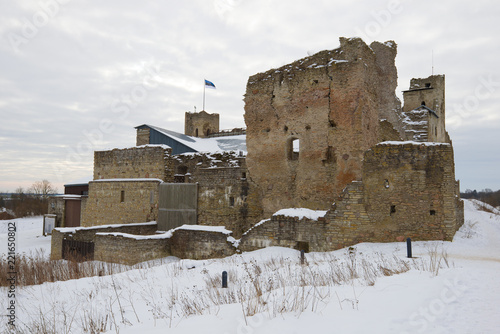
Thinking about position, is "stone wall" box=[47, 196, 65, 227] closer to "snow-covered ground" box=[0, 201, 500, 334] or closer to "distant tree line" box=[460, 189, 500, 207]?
"snow-covered ground" box=[0, 201, 500, 334]

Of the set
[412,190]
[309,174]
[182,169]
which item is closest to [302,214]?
[412,190]

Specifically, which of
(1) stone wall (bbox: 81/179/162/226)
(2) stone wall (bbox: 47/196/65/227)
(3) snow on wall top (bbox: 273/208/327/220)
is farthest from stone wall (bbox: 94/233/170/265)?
(2) stone wall (bbox: 47/196/65/227)

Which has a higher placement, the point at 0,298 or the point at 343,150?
the point at 343,150

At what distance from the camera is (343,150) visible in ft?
45.3

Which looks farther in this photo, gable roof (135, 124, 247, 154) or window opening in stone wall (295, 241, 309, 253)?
gable roof (135, 124, 247, 154)

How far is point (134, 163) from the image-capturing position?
1959cm

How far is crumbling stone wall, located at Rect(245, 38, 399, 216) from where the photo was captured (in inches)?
538

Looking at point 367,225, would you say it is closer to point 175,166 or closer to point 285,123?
point 285,123

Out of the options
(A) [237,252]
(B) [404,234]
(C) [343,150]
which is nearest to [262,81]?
(C) [343,150]

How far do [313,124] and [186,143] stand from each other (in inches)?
628

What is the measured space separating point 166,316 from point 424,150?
8.48m

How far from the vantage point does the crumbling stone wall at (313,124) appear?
13.7 m

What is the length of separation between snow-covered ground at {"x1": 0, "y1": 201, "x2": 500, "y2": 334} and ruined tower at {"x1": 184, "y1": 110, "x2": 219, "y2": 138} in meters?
33.1

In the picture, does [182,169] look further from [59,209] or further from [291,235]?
[59,209]
